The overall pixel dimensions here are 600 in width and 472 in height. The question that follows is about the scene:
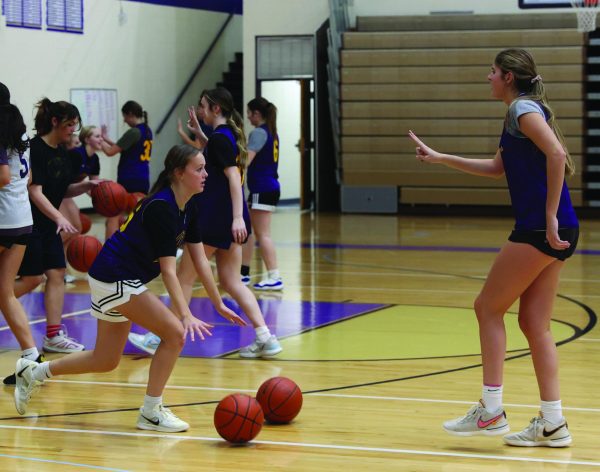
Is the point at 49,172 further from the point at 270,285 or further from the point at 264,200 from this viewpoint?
the point at 270,285

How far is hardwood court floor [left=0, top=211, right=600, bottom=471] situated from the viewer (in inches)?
181

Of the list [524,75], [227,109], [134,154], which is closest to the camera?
[524,75]

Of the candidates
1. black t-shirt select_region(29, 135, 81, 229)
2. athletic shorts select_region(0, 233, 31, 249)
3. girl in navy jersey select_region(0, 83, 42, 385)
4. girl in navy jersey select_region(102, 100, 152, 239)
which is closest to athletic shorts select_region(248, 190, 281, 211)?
girl in navy jersey select_region(102, 100, 152, 239)

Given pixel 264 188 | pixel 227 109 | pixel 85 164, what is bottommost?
pixel 264 188

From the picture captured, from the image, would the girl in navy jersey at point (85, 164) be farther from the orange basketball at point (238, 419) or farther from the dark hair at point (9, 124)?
the orange basketball at point (238, 419)

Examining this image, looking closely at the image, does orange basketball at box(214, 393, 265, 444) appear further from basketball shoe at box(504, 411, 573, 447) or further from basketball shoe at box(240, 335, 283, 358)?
basketball shoe at box(240, 335, 283, 358)

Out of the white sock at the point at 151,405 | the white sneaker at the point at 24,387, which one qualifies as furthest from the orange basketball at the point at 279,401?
the white sneaker at the point at 24,387

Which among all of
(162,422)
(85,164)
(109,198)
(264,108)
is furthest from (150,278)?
(85,164)

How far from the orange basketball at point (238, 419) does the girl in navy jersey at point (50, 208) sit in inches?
86.1

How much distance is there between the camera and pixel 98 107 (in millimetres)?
17922

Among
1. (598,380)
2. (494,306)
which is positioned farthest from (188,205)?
(598,380)

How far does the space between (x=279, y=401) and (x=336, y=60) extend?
44.6ft

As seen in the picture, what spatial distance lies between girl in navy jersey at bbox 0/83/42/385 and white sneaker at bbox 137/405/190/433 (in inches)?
53.5

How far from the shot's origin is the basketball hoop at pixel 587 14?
15.2m
